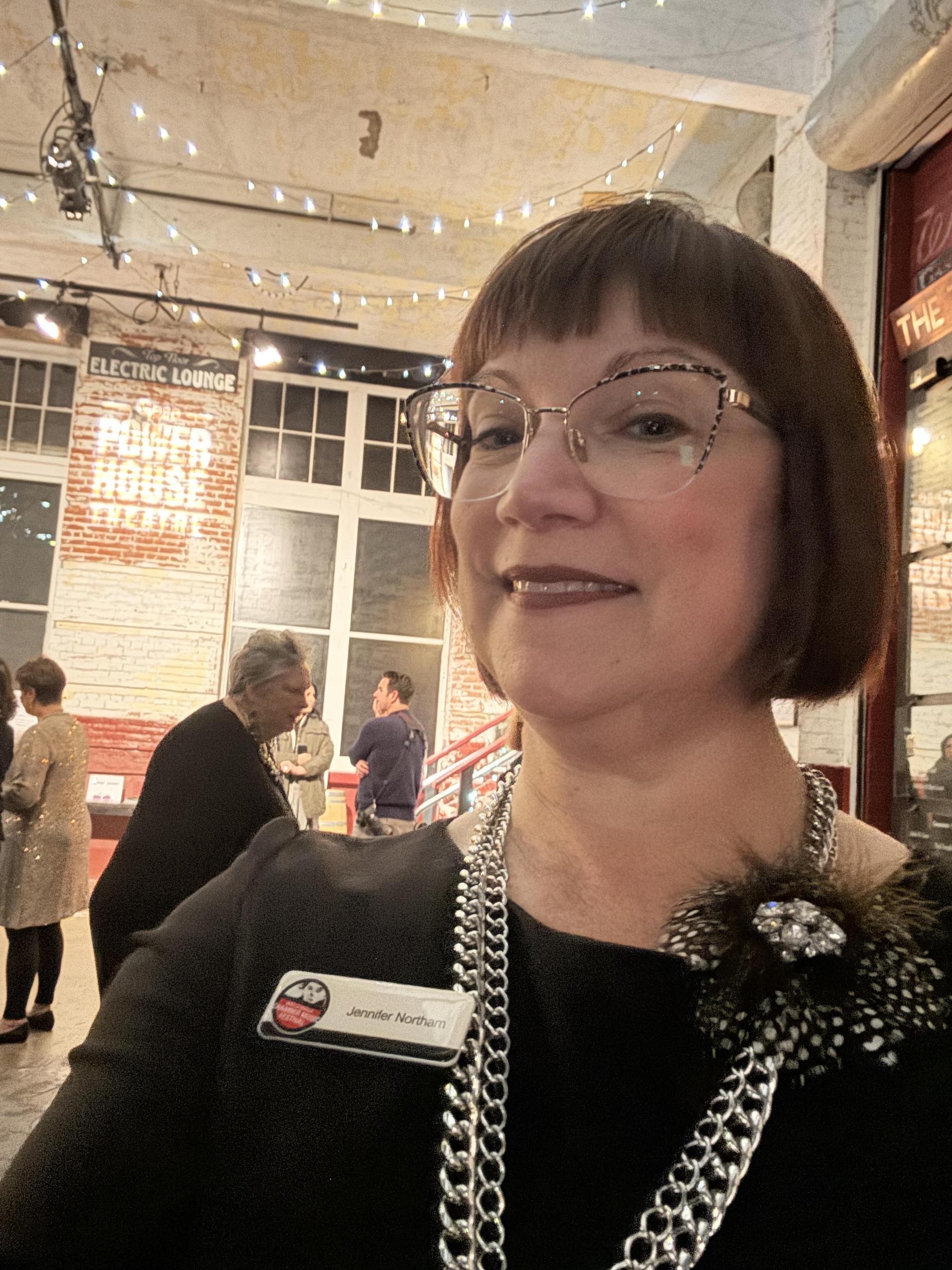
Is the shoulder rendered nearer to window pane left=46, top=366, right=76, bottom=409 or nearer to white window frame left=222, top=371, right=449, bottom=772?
white window frame left=222, top=371, right=449, bottom=772

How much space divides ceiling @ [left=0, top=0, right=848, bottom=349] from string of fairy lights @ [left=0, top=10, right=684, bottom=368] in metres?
0.02

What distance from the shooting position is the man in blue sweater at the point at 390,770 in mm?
5820

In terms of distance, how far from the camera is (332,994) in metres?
0.74

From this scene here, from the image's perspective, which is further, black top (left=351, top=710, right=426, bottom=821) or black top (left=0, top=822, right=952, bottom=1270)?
black top (left=351, top=710, right=426, bottom=821)

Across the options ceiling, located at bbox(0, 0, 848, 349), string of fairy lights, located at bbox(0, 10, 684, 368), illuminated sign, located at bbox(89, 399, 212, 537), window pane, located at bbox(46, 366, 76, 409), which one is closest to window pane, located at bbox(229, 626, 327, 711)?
illuminated sign, located at bbox(89, 399, 212, 537)

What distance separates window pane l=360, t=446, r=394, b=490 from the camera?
938cm

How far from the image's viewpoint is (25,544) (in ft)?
28.3

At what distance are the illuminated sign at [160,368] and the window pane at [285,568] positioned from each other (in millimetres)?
1203

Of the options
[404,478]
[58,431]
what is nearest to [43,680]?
[58,431]

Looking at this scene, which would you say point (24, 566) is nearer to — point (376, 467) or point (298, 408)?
point (298, 408)

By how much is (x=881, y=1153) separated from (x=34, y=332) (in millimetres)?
9446

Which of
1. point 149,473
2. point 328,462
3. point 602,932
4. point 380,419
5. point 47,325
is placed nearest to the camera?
point 602,932

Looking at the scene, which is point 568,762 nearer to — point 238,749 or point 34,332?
point 238,749

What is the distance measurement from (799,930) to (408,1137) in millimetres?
323
